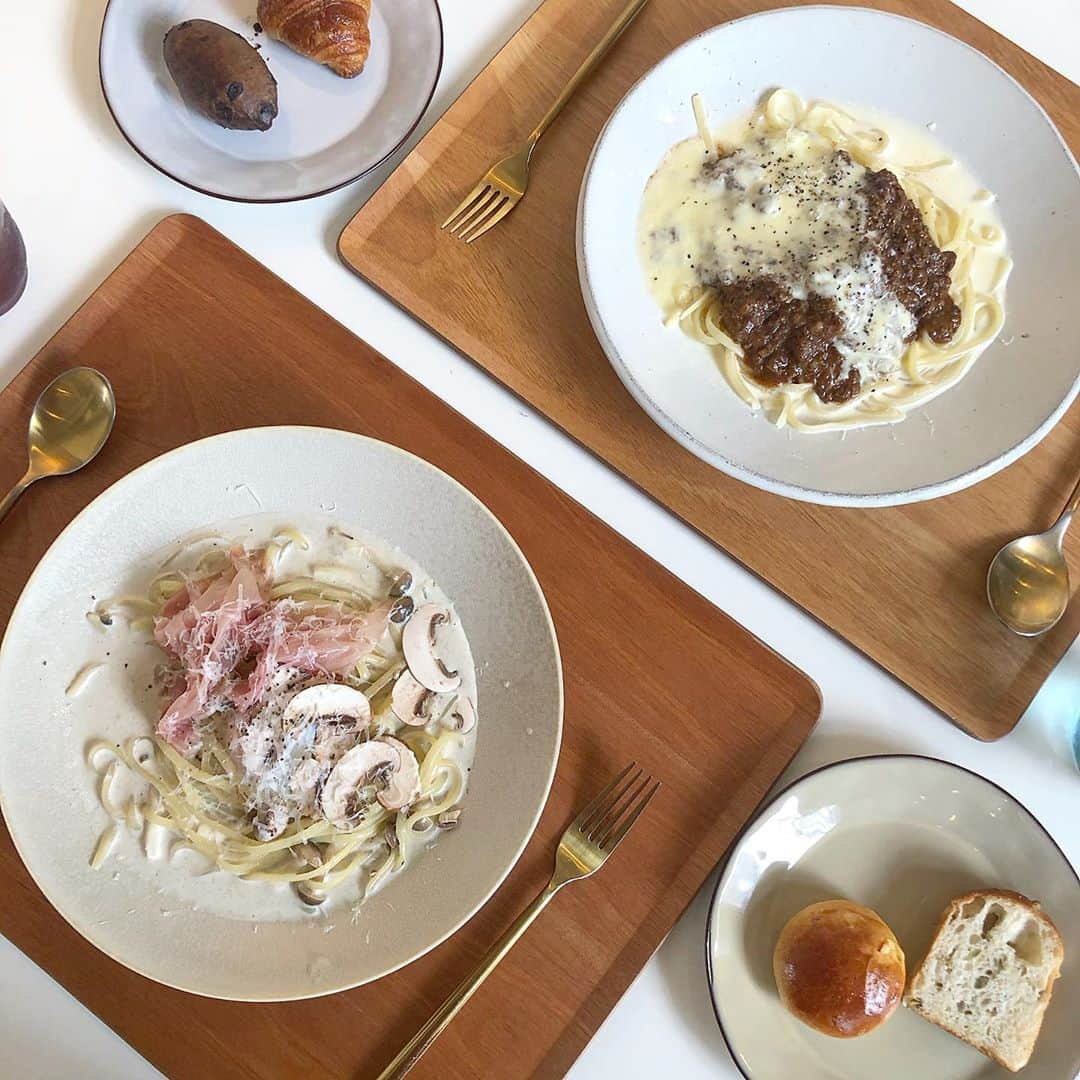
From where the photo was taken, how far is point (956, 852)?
1893mm

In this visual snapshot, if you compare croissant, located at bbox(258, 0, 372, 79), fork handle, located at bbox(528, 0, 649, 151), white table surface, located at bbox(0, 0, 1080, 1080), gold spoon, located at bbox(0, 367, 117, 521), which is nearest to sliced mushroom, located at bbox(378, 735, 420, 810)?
white table surface, located at bbox(0, 0, 1080, 1080)

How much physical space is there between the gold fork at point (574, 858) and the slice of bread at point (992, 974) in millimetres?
577

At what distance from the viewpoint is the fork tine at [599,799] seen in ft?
6.09

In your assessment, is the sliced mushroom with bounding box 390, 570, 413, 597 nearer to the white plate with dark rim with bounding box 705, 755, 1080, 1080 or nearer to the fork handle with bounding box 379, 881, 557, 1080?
the fork handle with bounding box 379, 881, 557, 1080

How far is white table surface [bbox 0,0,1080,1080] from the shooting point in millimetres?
1900

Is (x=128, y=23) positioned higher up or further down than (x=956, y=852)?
higher up

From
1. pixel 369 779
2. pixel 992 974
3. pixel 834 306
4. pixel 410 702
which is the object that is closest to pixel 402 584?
pixel 410 702

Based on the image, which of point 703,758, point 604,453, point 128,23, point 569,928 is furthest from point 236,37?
point 569,928

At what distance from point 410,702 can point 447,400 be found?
58cm

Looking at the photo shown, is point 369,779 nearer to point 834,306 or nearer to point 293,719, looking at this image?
point 293,719

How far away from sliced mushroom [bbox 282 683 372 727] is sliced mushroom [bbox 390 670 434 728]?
5 cm

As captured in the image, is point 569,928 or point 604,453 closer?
point 569,928

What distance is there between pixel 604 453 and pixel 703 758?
1.93ft

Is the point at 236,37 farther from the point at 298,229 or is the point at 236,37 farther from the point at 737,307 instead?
the point at 737,307
